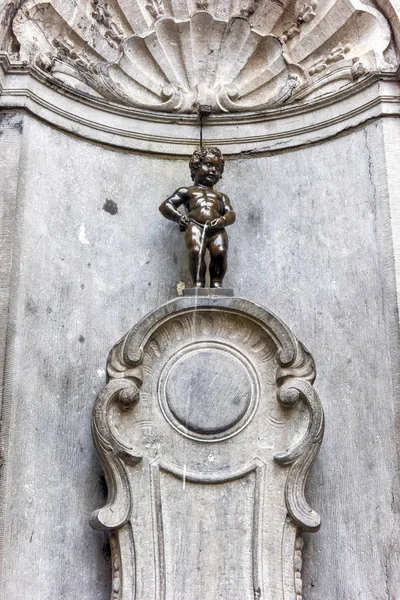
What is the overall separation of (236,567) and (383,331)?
1.48 meters

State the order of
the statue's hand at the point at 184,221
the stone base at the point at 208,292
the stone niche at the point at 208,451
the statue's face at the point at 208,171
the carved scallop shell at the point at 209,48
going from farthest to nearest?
1. the carved scallop shell at the point at 209,48
2. the statue's face at the point at 208,171
3. the statue's hand at the point at 184,221
4. the stone base at the point at 208,292
5. the stone niche at the point at 208,451

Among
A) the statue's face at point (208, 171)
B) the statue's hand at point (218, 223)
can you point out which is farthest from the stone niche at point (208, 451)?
the statue's face at point (208, 171)

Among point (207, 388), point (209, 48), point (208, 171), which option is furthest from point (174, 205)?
point (209, 48)

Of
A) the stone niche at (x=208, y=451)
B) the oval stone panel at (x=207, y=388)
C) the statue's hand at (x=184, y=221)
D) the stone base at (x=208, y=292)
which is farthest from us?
the statue's hand at (x=184, y=221)

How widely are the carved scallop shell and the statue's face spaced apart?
2.34ft

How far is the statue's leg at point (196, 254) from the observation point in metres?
4.25

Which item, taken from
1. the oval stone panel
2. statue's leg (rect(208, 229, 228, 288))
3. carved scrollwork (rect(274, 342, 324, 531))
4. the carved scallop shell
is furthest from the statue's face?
carved scrollwork (rect(274, 342, 324, 531))

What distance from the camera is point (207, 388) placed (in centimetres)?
388

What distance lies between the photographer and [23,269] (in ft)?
14.0

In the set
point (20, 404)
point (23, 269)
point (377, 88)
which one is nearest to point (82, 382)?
point (20, 404)

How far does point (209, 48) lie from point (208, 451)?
9.12 ft

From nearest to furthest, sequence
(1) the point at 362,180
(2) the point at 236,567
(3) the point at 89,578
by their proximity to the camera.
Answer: (2) the point at 236,567 → (3) the point at 89,578 → (1) the point at 362,180

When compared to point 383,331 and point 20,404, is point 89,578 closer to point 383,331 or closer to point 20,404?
point 20,404

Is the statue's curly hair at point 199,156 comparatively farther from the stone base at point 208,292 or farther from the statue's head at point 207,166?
the stone base at point 208,292
